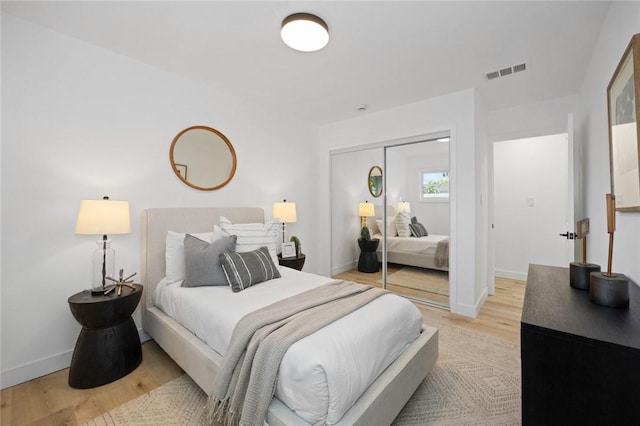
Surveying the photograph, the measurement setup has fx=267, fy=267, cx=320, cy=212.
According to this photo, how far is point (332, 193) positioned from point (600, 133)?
3.04m

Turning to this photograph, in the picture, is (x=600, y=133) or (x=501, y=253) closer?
(x=600, y=133)

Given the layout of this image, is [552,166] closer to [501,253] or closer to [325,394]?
[501,253]

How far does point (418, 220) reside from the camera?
3.56 meters

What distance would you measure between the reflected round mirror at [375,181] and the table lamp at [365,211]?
0.63ft

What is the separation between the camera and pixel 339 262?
4.35m

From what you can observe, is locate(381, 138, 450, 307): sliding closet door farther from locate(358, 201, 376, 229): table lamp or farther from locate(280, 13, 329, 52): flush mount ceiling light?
locate(280, 13, 329, 52): flush mount ceiling light

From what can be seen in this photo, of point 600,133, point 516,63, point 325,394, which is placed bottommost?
point 325,394

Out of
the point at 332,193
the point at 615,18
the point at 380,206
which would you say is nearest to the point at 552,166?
the point at 380,206

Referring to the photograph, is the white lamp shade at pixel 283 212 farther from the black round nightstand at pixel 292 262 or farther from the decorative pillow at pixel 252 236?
the decorative pillow at pixel 252 236

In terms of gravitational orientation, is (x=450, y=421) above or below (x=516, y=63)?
below

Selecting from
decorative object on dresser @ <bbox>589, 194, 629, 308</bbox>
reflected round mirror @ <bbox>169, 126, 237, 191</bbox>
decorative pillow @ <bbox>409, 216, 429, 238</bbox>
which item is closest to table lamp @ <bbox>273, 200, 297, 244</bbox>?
reflected round mirror @ <bbox>169, 126, 237, 191</bbox>

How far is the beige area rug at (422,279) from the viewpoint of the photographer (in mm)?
3309

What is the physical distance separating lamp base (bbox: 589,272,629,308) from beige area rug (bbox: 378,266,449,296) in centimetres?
220

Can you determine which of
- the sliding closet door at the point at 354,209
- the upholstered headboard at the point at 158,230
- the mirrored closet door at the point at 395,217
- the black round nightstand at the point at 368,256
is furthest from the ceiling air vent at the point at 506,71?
the upholstered headboard at the point at 158,230
